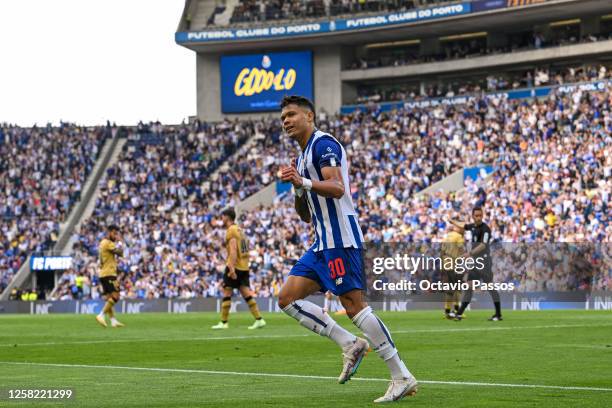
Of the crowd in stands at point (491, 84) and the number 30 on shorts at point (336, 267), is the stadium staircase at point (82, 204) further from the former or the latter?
the number 30 on shorts at point (336, 267)

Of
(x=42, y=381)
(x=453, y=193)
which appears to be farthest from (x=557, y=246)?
(x=42, y=381)

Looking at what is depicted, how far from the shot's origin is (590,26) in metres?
58.1

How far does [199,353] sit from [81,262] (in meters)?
40.7

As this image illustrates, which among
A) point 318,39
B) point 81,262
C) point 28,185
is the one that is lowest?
point 81,262

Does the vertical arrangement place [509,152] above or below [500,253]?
above

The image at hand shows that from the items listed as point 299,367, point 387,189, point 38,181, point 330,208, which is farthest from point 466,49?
point 330,208

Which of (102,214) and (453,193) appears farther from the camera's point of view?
(102,214)

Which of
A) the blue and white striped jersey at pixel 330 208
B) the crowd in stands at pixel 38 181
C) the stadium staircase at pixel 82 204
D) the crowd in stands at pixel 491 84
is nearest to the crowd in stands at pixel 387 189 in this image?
the stadium staircase at pixel 82 204

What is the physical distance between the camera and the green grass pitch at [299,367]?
10.2m

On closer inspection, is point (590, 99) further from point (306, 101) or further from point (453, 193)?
point (306, 101)

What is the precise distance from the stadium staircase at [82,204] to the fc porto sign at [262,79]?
24.2ft

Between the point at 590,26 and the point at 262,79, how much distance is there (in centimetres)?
2071

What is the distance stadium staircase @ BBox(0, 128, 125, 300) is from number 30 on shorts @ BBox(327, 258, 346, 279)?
1968 inches

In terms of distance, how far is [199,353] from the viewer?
1680 cm
